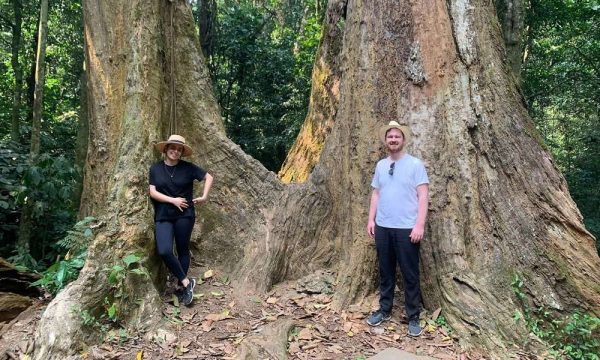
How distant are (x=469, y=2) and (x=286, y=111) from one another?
35.1ft

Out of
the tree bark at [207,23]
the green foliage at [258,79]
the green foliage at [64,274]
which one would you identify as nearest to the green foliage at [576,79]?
the green foliage at [258,79]

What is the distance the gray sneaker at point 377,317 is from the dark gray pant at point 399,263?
0.05 metres

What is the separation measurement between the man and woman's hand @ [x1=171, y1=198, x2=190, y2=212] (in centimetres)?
201

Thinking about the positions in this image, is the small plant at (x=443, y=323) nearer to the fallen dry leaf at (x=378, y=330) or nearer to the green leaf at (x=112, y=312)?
the fallen dry leaf at (x=378, y=330)

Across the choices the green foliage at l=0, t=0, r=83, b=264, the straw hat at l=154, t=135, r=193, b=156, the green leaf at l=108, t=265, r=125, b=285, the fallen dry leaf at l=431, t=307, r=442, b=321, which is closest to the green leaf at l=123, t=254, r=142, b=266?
the green leaf at l=108, t=265, r=125, b=285

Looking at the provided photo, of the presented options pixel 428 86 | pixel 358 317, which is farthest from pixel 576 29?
pixel 358 317

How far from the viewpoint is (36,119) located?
25.6 ft

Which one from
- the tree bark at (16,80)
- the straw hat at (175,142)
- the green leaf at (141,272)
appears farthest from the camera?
the tree bark at (16,80)

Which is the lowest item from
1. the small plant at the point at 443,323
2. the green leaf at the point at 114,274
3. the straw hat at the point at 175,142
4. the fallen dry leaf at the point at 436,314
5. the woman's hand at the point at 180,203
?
the small plant at the point at 443,323

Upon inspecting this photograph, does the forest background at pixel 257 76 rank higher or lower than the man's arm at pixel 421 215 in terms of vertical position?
higher

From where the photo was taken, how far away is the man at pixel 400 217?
459 centimetres

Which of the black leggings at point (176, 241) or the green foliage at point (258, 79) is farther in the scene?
the green foliage at point (258, 79)

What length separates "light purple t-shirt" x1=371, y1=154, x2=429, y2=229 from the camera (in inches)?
181

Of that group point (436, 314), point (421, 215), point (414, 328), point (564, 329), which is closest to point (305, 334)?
point (414, 328)
